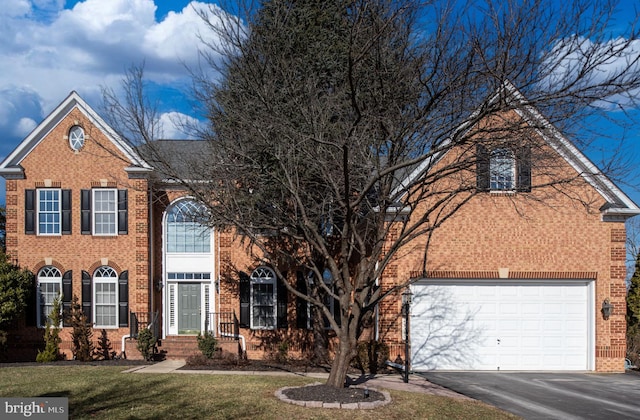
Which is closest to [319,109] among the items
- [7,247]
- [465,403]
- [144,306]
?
[465,403]

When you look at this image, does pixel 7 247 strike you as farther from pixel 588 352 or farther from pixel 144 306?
pixel 588 352

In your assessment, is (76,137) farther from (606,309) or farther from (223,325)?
(606,309)

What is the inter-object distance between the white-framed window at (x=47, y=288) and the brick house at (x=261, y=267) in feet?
0.11

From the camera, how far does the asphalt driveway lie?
38.2 feet

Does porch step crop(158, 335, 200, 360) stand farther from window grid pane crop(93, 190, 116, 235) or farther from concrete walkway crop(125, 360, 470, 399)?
window grid pane crop(93, 190, 116, 235)

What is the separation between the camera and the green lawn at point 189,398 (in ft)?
33.7

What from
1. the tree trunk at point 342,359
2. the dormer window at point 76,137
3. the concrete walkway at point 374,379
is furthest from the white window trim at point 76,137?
the tree trunk at point 342,359

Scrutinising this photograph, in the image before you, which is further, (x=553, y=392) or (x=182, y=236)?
(x=182, y=236)

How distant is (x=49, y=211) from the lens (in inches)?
749

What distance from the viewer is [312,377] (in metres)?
14.7

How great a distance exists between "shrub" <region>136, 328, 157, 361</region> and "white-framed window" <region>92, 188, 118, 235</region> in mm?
3544

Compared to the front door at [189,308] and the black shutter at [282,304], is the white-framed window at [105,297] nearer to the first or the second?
the front door at [189,308]

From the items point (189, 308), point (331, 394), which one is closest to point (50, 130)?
point (189, 308)

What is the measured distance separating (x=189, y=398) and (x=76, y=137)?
11086mm
